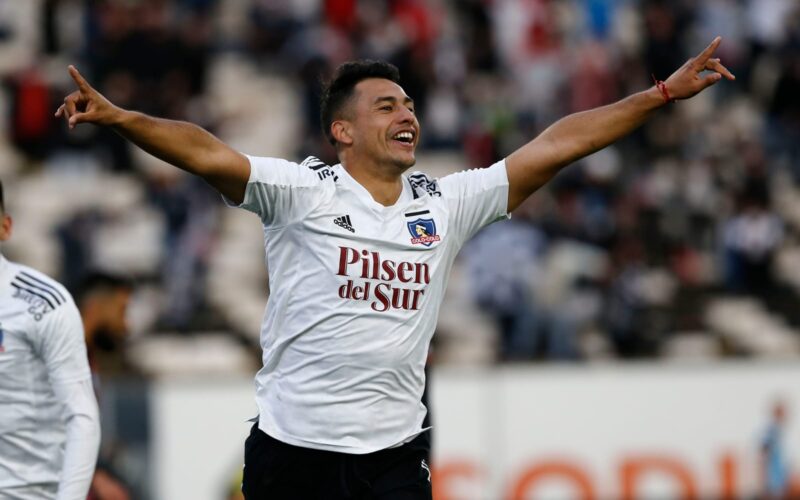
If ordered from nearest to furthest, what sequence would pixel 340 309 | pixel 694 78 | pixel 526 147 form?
pixel 340 309 → pixel 694 78 → pixel 526 147

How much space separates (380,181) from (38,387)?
161 centimetres

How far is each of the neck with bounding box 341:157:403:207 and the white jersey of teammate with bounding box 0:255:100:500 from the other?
1289 mm

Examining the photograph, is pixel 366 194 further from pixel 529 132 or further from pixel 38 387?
pixel 529 132

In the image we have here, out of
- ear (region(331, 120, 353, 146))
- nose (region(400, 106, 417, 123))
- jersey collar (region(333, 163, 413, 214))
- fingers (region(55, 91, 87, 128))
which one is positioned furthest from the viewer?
ear (region(331, 120, 353, 146))

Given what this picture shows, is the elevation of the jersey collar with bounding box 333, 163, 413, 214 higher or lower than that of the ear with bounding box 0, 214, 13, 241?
higher

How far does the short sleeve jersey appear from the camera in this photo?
6.54 metres

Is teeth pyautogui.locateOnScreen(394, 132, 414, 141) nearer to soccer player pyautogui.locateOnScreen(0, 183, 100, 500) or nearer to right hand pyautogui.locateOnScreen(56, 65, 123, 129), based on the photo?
right hand pyautogui.locateOnScreen(56, 65, 123, 129)

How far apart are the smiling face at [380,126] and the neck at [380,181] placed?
0.03 metres

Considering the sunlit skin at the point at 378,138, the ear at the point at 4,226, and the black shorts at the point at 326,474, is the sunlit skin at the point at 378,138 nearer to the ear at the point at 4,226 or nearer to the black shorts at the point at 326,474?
the black shorts at the point at 326,474

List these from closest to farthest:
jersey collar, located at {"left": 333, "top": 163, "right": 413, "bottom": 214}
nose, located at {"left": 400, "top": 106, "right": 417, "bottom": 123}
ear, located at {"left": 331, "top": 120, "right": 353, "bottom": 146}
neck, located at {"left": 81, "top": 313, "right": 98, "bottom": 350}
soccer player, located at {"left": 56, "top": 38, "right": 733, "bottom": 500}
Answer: soccer player, located at {"left": 56, "top": 38, "right": 733, "bottom": 500} < jersey collar, located at {"left": 333, "top": 163, "right": 413, "bottom": 214} < nose, located at {"left": 400, "top": 106, "right": 417, "bottom": 123} < ear, located at {"left": 331, "top": 120, "right": 353, "bottom": 146} < neck, located at {"left": 81, "top": 313, "right": 98, "bottom": 350}

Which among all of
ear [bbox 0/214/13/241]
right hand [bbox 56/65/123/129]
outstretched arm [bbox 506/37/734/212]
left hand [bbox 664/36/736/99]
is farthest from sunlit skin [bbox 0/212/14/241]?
left hand [bbox 664/36/736/99]

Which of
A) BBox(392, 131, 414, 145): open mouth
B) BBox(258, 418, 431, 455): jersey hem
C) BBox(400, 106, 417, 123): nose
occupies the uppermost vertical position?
BBox(400, 106, 417, 123): nose

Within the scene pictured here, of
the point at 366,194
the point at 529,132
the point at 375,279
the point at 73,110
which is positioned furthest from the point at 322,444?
the point at 529,132

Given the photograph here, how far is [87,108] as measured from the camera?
5.69 metres
